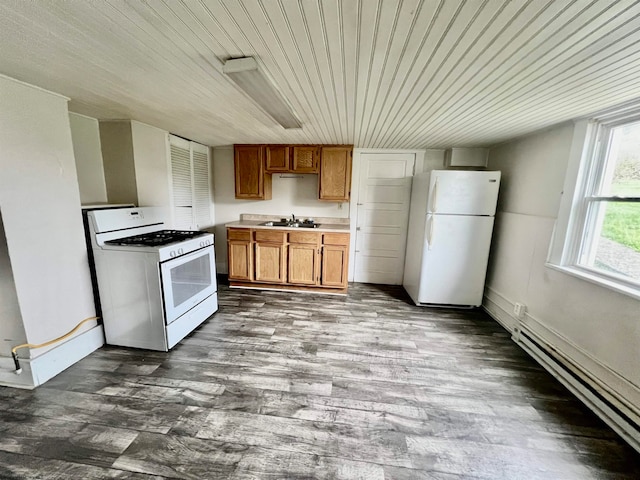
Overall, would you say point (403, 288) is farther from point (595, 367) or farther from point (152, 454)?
point (152, 454)

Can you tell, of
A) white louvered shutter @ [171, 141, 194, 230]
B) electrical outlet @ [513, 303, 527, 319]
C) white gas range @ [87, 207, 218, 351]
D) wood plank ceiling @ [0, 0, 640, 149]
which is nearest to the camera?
wood plank ceiling @ [0, 0, 640, 149]

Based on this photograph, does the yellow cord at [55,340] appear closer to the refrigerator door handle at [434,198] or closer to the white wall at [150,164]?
the white wall at [150,164]

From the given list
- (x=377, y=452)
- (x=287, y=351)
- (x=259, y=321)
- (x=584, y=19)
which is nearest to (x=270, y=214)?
(x=259, y=321)

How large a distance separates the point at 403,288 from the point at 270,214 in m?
2.52

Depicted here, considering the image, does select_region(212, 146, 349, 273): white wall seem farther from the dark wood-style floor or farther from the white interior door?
the dark wood-style floor

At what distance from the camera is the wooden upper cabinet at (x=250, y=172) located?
373 centimetres

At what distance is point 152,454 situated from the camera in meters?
1.35

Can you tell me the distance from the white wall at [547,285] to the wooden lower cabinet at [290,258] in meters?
1.96

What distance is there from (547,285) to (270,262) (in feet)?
10.5

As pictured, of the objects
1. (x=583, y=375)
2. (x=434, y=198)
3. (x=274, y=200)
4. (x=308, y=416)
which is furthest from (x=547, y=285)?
(x=274, y=200)

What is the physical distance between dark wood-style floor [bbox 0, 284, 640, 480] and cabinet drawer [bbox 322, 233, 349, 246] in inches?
53.9

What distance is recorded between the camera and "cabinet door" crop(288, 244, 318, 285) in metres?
3.57

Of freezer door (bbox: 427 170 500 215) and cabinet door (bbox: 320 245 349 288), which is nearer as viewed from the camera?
freezer door (bbox: 427 170 500 215)


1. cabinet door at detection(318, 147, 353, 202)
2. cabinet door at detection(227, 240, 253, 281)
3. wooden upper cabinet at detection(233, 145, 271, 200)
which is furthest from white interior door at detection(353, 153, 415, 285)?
cabinet door at detection(227, 240, 253, 281)
